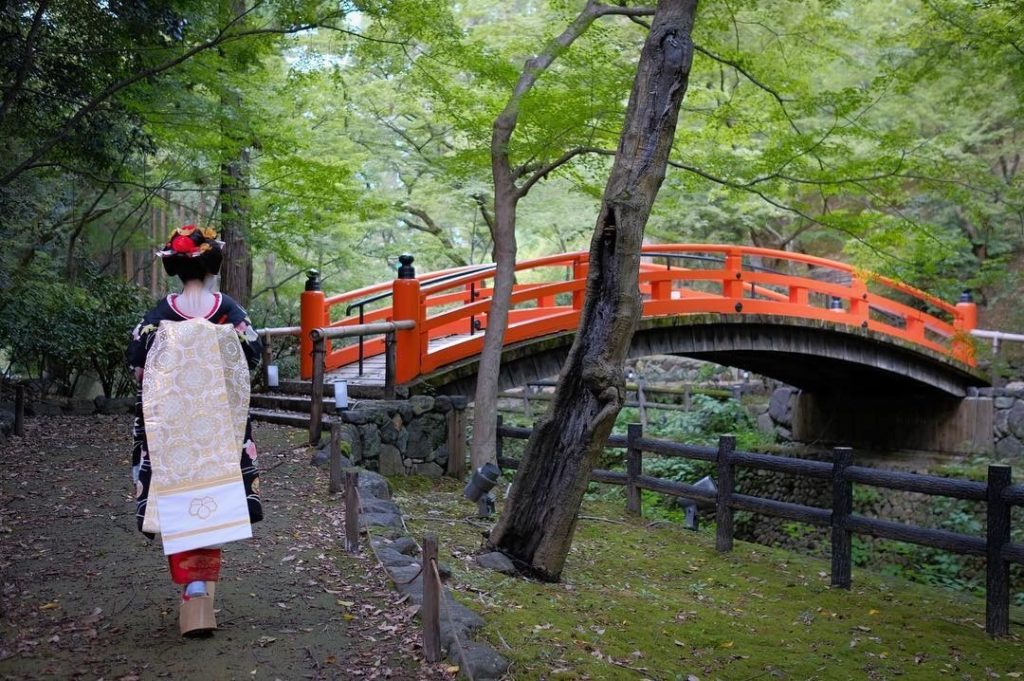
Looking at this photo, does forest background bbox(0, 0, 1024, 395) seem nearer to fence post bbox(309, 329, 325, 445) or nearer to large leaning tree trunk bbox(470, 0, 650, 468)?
large leaning tree trunk bbox(470, 0, 650, 468)

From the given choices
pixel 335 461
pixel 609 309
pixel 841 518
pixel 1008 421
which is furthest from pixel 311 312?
pixel 1008 421

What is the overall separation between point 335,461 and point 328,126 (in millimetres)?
8797

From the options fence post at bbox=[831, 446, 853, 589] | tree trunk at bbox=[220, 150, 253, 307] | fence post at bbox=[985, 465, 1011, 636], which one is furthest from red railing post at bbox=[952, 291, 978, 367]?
tree trunk at bbox=[220, 150, 253, 307]

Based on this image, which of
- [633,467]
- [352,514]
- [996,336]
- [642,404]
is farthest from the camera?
[642,404]

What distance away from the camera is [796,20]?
51.1 feet

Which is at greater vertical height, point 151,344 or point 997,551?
point 151,344

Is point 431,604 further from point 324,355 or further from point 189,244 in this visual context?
point 324,355

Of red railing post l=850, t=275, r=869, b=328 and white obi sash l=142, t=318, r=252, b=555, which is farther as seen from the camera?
red railing post l=850, t=275, r=869, b=328

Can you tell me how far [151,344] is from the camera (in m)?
4.45

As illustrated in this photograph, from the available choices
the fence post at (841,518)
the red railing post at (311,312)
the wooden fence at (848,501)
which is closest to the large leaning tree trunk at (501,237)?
the wooden fence at (848,501)

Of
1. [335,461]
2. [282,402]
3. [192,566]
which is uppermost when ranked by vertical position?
[282,402]

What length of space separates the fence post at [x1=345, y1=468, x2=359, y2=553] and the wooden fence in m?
2.26

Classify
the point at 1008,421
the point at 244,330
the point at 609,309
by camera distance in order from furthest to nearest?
the point at 1008,421 → the point at 609,309 → the point at 244,330

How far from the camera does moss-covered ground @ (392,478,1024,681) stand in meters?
5.07
